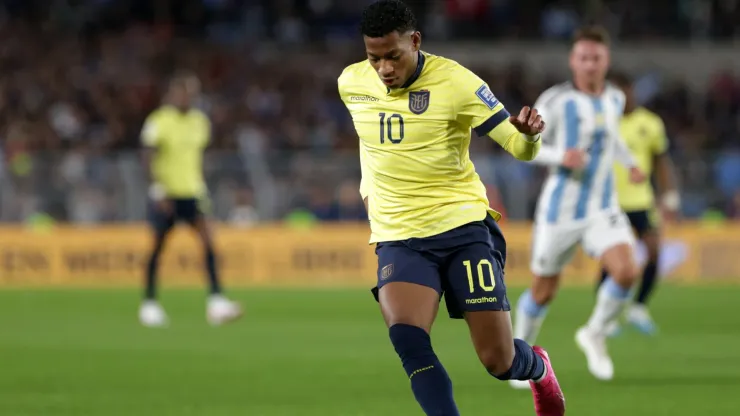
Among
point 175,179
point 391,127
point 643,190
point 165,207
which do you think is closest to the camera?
point 391,127

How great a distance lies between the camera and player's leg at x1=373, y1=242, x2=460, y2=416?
→ 647 cm

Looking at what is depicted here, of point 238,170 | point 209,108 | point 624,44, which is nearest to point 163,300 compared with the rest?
point 238,170

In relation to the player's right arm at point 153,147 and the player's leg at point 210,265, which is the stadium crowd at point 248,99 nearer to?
the player's right arm at point 153,147

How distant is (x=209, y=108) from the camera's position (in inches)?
1053

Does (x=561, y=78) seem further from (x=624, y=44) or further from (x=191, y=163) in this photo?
(x=191, y=163)

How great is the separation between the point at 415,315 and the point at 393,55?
4.12 ft

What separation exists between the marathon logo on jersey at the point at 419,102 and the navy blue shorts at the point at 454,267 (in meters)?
0.62

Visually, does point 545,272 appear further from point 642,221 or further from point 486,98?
point 642,221

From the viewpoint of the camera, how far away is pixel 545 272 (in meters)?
10.3

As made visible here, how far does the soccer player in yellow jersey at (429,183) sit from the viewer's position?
22.4 feet

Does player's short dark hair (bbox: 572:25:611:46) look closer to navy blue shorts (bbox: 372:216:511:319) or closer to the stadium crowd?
navy blue shorts (bbox: 372:216:511:319)

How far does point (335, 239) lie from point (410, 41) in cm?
1627

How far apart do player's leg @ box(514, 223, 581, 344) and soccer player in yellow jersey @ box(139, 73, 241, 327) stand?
5.84 meters

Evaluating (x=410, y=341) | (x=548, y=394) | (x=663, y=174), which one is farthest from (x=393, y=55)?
(x=663, y=174)
